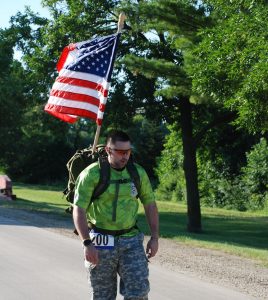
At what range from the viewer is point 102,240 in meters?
5.29

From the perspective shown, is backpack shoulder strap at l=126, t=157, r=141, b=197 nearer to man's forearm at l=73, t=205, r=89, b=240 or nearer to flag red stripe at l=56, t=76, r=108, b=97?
man's forearm at l=73, t=205, r=89, b=240

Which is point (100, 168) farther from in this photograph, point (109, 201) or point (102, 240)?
point (102, 240)

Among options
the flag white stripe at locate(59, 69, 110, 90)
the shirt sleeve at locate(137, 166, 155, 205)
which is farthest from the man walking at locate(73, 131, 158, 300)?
the flag white stripe at locate(59, 69, 110, 90)

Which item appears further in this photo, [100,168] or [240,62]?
[240,62]

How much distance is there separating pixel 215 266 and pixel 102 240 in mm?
5926

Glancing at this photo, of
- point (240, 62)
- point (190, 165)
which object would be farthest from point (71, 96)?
point (190, 165)

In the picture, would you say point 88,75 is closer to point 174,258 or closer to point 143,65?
point 174,258

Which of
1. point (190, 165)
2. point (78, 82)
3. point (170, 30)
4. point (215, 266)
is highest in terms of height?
point (170, 30)

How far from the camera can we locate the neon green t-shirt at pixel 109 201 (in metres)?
5.32

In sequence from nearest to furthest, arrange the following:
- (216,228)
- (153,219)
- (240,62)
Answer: (153,219), (240,62), (216,228)

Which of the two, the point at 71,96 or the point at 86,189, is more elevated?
the point at 71,96

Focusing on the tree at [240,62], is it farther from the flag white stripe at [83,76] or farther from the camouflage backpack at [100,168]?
the camouflage backpack at [100,168]

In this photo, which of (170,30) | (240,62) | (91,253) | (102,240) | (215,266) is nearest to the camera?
(91,253)

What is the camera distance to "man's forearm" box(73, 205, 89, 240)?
519cm
